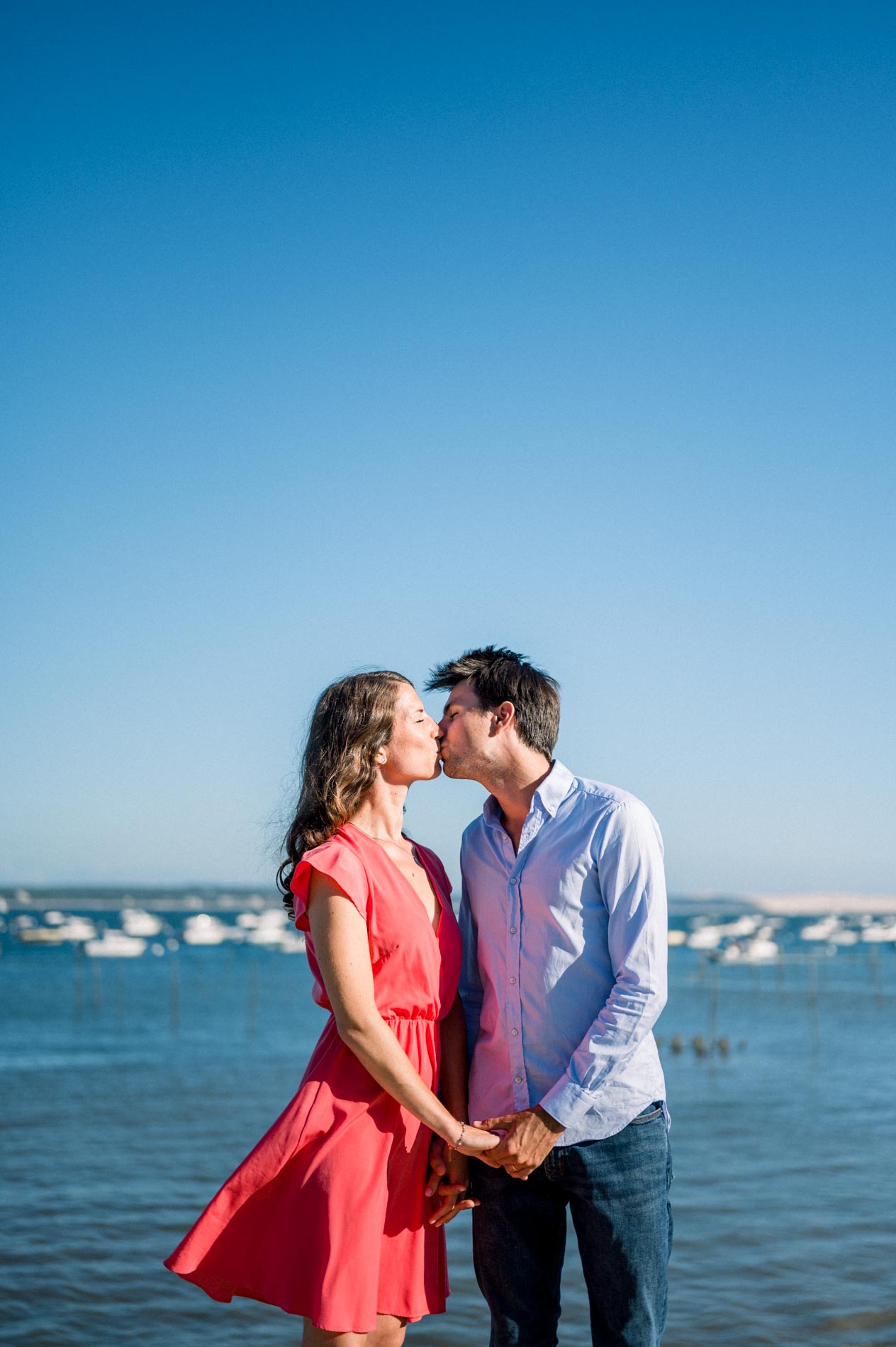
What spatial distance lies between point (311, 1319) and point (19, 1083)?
22.5 meters

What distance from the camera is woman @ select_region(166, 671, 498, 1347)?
353cm

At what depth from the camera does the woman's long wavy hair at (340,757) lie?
388cm

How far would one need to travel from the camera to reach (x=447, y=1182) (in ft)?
12.3

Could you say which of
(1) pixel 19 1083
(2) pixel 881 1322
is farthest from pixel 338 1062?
(1) pixel 19 1083

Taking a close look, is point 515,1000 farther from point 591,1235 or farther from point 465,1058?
point 591,1235

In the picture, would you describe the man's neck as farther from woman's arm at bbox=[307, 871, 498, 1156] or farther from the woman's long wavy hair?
woman's arm at bbox=[307, 871, 498, 1156]

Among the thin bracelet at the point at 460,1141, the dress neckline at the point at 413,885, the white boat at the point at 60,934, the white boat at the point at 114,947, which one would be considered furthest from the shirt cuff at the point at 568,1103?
the white boat at the point at 60,934

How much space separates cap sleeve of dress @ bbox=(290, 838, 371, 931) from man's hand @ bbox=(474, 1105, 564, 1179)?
2.66 ft

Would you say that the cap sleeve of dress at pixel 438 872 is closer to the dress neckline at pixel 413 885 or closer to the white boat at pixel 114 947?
the dress neckline at pixel 413 885

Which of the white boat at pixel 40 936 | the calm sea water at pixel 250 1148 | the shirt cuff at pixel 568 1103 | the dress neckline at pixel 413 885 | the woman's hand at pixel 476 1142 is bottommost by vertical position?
the white boat at pixel 40 936

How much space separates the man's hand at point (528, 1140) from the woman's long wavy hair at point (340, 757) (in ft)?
3.53

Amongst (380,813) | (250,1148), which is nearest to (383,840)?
(380,813)

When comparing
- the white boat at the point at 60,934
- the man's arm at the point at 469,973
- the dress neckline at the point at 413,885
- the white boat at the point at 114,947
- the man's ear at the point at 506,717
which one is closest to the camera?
the dress neckline at the point at 413,885

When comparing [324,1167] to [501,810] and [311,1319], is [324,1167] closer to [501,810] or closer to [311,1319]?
[311,1319]
